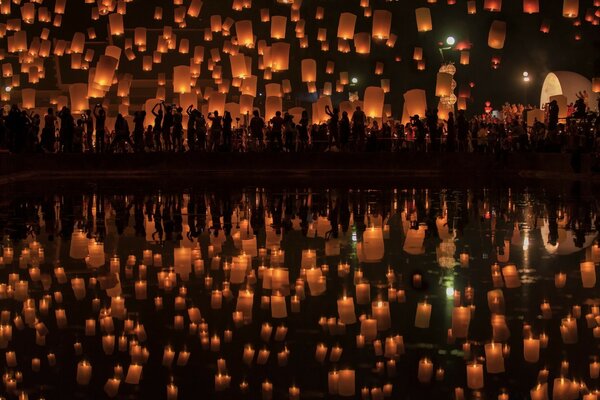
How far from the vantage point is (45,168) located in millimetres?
27297

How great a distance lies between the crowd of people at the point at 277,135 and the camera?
93.2 feet

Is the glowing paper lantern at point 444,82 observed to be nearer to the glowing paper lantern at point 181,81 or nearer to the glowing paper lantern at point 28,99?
the glowing paper lantern at point 181,81

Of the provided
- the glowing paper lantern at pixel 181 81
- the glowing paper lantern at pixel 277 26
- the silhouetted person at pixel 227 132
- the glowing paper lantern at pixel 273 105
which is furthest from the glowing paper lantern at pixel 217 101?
the silhouetted person at pixel 227 132

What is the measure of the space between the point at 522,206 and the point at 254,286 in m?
8.67

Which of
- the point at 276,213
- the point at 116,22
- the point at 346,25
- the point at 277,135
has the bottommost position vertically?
the point at 276,213

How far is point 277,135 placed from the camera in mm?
29797

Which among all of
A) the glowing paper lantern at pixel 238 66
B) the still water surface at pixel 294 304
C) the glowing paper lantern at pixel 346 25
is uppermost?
the glowing paper lantern at pixel 346 25

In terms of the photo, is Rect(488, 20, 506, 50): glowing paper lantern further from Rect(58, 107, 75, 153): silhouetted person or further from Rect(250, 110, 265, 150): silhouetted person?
Rect(58, 107, 75, 153): silhouetted person

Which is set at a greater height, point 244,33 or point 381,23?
point 244,33

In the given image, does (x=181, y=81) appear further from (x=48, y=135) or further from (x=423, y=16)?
(x=423, y=16)

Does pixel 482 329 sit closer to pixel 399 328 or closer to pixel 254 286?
pixel 399 328

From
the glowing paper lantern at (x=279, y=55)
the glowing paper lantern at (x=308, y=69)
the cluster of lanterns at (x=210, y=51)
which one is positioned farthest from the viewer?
the glowing paper lantern at (x=308, y=69)

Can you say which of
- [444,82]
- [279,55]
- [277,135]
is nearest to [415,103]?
[444,82]

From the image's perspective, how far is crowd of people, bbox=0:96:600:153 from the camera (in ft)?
Answer: 93.2
